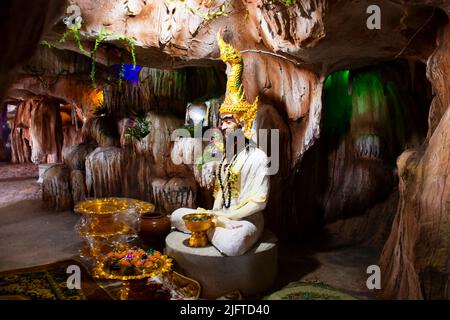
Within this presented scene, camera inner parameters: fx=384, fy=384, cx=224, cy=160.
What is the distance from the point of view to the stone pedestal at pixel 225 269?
366 cm

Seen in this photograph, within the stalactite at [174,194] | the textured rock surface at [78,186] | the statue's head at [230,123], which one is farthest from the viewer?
the textured rock surface at [78,186]

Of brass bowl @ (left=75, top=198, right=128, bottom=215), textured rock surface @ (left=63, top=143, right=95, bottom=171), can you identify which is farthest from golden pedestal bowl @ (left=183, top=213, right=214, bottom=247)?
textured rock surface @ (left=63, top=143, right=95, bottom=171)

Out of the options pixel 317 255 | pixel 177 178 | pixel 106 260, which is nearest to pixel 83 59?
pixel 177 178

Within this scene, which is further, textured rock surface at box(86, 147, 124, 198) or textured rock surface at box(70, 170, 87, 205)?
textured rock surface at box(70, 170, 87, 205)

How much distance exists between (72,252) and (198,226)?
93.5 inches

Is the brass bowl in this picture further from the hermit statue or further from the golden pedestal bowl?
the golden pedestal bowl

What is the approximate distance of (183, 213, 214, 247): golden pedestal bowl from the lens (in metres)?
3.80

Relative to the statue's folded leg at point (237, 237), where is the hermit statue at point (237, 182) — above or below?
above

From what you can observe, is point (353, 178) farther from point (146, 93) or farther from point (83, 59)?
point (83, 59)

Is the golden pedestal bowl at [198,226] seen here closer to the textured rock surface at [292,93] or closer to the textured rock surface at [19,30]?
the textured rock surface at [292,93]

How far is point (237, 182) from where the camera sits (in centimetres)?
412

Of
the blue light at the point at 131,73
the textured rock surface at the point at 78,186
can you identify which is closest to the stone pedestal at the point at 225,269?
the textured rock surface at the point at 78,186

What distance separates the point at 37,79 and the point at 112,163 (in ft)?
10.8

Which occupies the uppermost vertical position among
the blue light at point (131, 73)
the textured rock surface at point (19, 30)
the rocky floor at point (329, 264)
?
the blue light at point (131, 73)
